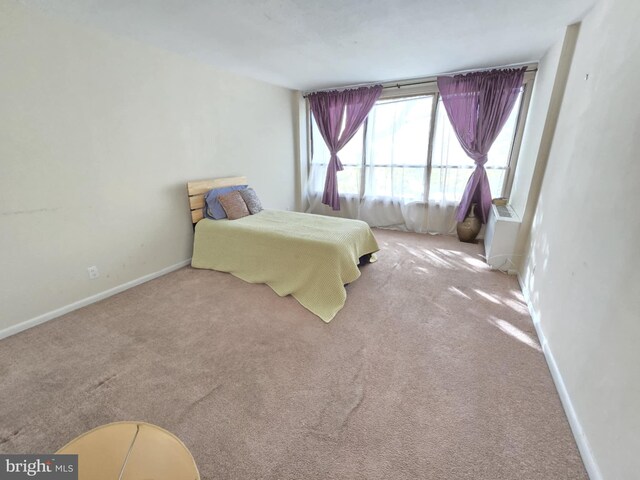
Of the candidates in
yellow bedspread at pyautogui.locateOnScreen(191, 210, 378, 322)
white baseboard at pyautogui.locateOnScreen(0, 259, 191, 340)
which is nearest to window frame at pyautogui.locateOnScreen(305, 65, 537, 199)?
yellow bedspread at pyautogui.locateOnScreen(191, 210, 378, 322)

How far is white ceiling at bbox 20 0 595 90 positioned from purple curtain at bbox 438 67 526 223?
0.77 feet

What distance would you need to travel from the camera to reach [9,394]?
1559 mm

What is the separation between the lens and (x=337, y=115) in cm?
443

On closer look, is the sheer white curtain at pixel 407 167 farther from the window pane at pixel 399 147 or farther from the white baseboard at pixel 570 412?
the white baseboard at pixel 570 412

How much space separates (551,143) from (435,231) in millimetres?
1983

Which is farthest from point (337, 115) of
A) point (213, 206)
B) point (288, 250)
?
point (288, 250)

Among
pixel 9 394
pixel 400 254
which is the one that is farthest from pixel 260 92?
pixel 9 394

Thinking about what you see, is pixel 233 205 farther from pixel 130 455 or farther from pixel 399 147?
pixel 130 455

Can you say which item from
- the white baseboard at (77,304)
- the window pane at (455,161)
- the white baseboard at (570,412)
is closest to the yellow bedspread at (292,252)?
the white baseboard at (77,304)

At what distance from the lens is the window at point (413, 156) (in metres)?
3.74

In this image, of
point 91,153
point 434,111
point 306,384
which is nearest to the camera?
point 306,384

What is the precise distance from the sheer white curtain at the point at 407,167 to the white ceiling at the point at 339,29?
33.0 inches

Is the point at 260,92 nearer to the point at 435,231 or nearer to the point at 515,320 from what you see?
the point at 435,231

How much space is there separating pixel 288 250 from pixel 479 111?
306 cm
